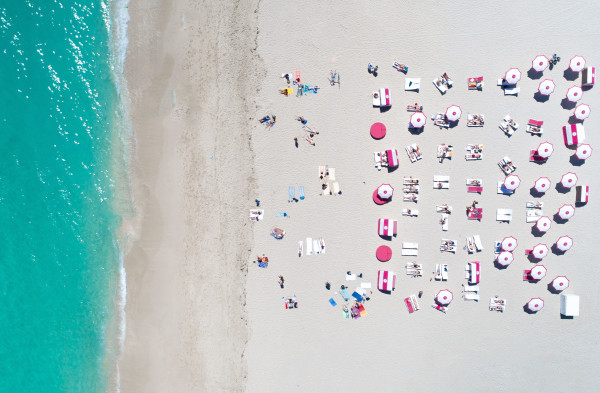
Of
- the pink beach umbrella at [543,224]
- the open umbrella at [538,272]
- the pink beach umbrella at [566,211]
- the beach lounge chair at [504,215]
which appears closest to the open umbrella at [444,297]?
the open umbrella at [538,272]

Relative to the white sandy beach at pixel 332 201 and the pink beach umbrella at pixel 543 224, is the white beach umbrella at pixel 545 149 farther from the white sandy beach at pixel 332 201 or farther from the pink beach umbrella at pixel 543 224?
the pink beach umbrella at pixel 543 224

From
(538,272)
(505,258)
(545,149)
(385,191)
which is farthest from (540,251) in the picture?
(385,191)

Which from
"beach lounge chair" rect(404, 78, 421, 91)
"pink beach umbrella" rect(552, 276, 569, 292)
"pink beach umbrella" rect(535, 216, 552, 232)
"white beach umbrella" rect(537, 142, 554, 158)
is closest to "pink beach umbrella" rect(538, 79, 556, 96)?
"white beach umbrella" rect(537, 142, 554, 158)

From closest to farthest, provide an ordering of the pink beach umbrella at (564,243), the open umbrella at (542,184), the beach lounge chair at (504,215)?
the open umbrella at (542,184) < the pink beach umbrella at (564,243) < the beach lounge chair at (504,215)

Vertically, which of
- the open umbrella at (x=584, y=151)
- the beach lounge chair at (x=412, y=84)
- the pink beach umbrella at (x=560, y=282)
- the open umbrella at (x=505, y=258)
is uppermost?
the beach lounge chair at (x=412, y=84)

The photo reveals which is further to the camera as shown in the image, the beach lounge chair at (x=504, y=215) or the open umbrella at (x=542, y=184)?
the beach lounge chair at (x=504, y=215)

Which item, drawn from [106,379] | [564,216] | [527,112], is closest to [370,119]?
[527,112]

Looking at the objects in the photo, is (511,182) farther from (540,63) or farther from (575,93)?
(540,63)

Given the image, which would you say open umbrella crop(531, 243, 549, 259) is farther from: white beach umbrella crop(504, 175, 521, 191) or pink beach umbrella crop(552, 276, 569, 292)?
white beach umbrella crop(504, 175, 521, 191)

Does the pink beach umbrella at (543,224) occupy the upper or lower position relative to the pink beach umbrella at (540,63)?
lower
